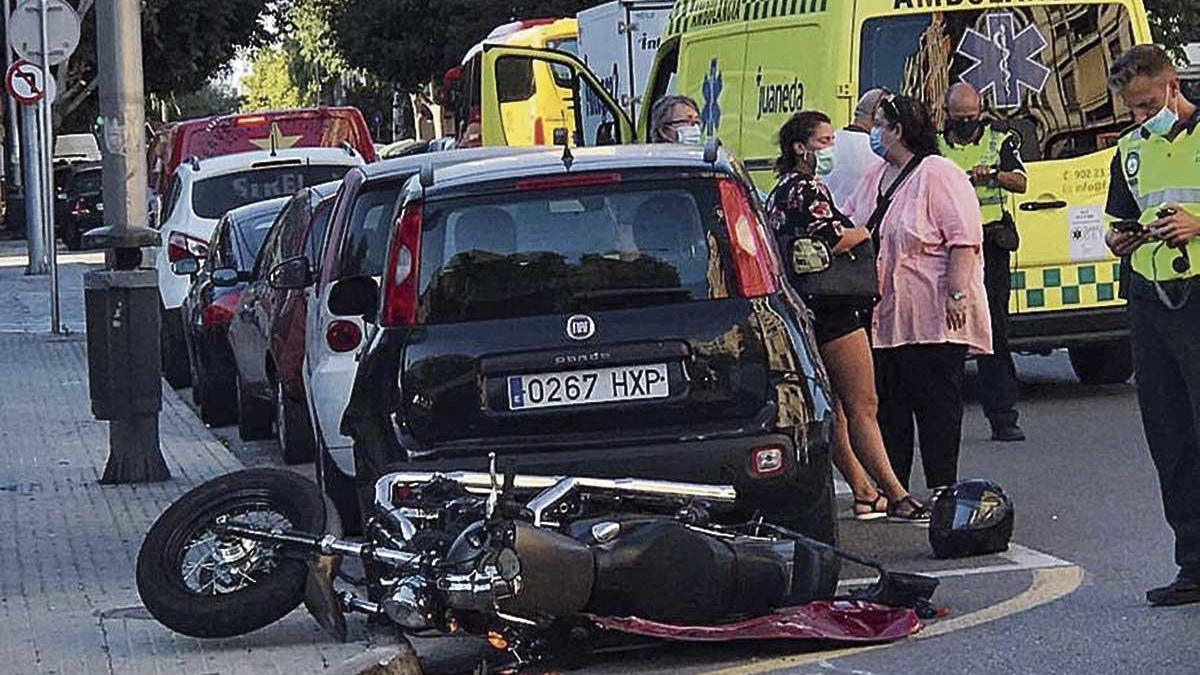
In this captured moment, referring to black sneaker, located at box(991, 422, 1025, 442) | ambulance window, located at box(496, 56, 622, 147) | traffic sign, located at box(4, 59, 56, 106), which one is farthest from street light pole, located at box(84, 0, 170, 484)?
traffic sign, located at box(4, 59, 56, 106)

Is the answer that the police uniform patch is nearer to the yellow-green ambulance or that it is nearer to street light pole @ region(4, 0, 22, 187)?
the yellow-green ambulance

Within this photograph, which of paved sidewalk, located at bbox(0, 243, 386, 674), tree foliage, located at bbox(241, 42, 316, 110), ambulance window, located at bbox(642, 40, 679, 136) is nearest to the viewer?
paved sidewalk, located at bbox(0, 243, 386, 674)

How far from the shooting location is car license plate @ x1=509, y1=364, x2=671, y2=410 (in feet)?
26.1

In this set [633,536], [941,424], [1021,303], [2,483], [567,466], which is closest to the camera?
[633,536]

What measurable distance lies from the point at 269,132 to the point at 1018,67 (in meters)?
11.5

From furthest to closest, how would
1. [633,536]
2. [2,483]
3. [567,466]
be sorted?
[2,483] → [567,466] → [633,536]

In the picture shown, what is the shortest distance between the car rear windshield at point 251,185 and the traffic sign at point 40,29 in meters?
3.11

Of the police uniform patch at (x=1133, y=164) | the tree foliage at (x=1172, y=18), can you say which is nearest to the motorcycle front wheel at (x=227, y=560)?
the police uniform patch at (x=1133, y=164)

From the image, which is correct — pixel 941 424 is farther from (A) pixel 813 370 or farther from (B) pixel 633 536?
(B) pixel 633 536

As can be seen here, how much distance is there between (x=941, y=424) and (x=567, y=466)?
9.06 feet

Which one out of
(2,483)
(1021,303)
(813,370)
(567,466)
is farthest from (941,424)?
(2,483)

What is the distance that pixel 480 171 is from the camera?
8391 mm

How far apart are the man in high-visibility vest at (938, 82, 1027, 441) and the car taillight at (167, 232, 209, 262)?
6992 millimetres

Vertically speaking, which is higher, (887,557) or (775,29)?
(775,29)
